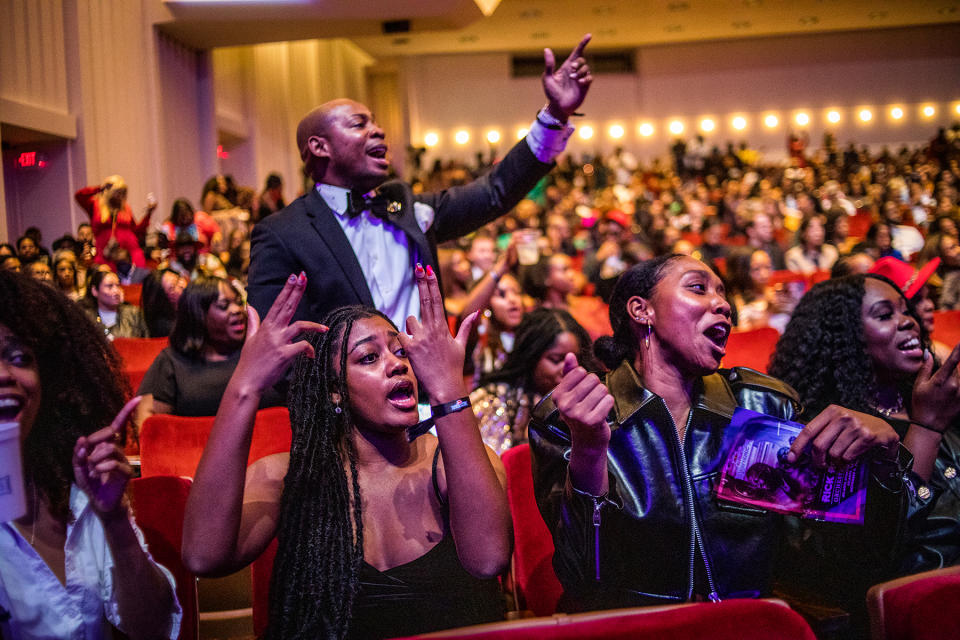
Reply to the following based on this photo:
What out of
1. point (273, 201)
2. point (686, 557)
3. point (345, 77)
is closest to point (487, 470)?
point (686, 557)

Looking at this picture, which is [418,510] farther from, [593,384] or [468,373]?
[468,373]

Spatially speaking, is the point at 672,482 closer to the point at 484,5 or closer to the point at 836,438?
the point at 836,438

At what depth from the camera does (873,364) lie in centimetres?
230

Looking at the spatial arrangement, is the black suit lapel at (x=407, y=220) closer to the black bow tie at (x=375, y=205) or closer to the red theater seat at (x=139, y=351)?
the black bow tie at (x=375, y=205)

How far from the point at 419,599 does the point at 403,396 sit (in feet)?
1.43

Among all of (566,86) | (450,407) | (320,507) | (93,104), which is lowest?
(320,507)

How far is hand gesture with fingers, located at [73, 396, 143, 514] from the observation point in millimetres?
1356

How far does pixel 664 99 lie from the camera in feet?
68.5

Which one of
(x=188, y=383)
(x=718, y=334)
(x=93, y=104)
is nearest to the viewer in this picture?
(x=718, y=334)

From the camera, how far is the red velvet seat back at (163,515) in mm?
1904

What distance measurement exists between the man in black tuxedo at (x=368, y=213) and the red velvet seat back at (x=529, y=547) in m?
0.59

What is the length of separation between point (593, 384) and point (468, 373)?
2258 millimetres

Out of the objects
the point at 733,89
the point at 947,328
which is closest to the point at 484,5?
the point at 947,328

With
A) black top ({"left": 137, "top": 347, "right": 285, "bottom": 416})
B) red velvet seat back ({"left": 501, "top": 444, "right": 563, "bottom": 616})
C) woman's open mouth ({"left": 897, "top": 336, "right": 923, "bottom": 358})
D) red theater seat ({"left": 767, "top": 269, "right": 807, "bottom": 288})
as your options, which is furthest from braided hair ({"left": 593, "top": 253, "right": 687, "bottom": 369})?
red theater seat ({"left": 767, "top": 269, "right": 807, "bottom": 288})
